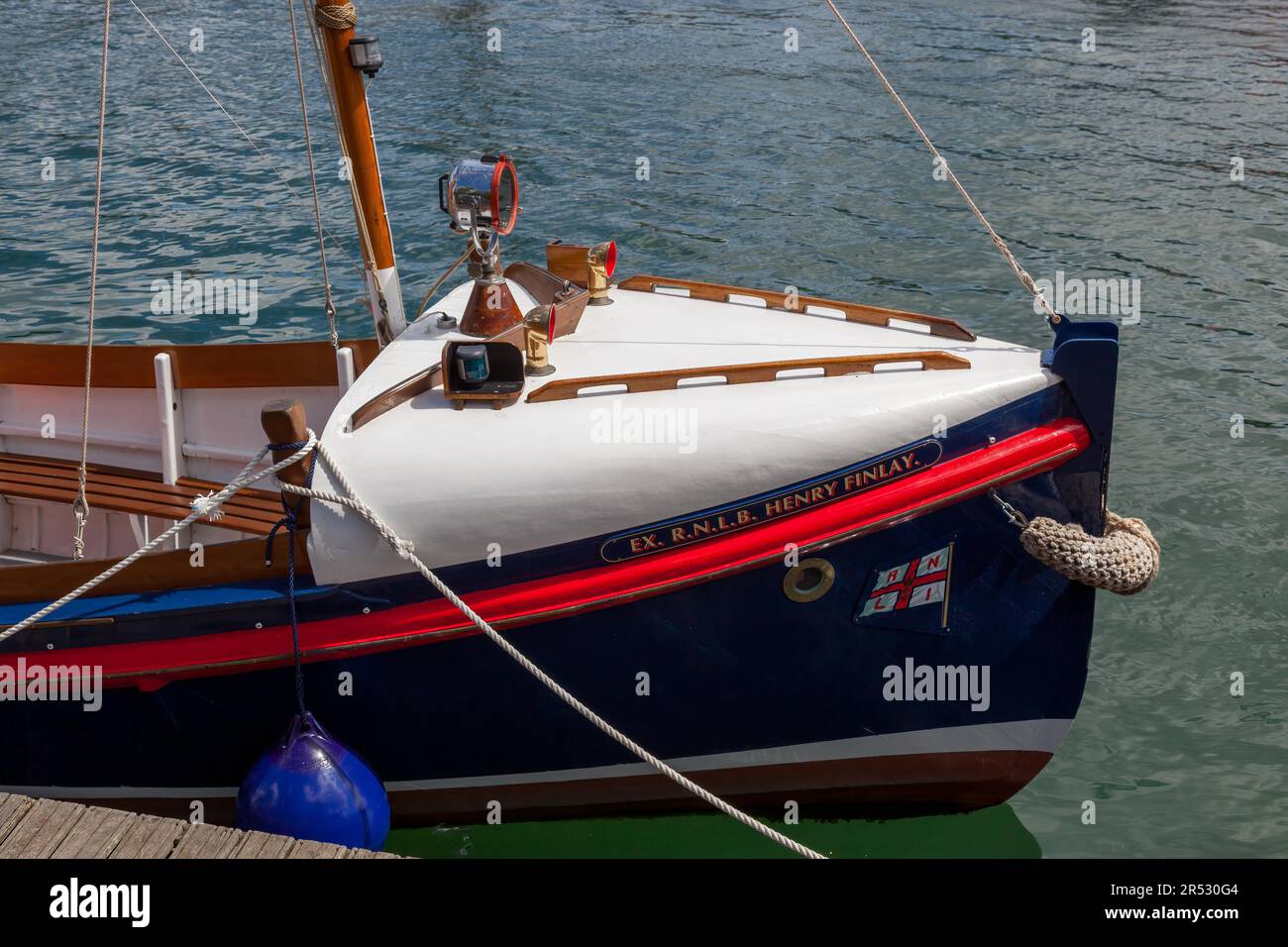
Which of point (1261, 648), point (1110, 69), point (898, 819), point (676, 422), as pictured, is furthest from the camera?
point (1110, 69)

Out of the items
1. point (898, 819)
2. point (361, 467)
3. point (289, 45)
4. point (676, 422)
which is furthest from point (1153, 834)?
point (289, 45)

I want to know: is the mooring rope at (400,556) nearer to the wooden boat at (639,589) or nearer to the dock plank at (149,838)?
the wooden boat at (639,589)

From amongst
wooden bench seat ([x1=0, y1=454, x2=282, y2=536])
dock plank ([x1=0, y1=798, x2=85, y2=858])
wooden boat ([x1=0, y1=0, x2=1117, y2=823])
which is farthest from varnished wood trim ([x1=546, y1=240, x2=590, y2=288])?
dock plank ([x1=0, y1=798, x2=85, y2=858])

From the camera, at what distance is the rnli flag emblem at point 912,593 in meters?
4.88

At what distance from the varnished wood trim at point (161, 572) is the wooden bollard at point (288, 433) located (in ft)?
0.68

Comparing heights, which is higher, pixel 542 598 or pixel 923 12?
pixel 923 12

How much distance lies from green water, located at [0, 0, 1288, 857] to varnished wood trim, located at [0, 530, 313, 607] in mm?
1552

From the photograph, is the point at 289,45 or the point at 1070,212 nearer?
the point at 1070,212

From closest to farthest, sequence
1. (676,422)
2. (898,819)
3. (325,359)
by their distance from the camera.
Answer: (676,422)
(898,819)
(325,359)

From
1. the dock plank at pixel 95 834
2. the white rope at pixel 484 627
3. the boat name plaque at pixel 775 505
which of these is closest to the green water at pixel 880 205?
the white rope at pixel 484 627

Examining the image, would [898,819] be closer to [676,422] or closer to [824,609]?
[824,609]

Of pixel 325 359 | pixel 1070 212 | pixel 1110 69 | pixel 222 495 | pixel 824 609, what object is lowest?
pixel 824 609

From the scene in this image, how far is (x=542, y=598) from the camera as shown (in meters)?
4.79

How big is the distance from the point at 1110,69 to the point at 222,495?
19946 mm
